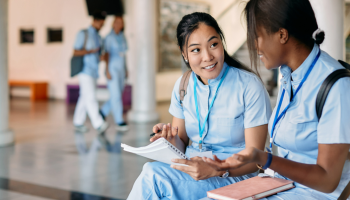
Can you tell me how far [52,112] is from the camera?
30.0ft

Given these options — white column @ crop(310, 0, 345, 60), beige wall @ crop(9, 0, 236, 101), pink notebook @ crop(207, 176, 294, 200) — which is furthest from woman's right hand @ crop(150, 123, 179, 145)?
beige wall @ crop(9, 0, 236, 101)

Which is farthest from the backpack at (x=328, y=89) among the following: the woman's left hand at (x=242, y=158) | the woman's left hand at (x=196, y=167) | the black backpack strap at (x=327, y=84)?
the woman's left hand at (x=196, y=167)

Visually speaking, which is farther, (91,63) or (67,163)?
(91,63)

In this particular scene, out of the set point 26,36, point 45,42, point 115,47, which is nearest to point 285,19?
point 115,47

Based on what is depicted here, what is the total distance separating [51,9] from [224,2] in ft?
18.6

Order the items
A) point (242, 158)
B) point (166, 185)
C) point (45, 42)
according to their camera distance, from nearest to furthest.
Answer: point (242, 158)
point (166, 185)
point (45, 42)

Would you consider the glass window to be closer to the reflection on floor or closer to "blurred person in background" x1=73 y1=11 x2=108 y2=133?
the reflection on floor

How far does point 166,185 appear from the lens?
1755 millimetres

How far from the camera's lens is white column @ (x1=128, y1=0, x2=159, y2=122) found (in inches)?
299

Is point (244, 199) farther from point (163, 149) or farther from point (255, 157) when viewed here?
point (163, 149)

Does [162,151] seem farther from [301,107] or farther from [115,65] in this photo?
[115,65]

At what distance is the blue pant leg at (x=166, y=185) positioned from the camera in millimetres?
1751

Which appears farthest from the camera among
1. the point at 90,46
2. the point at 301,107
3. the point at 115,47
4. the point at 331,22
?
the point at 115,47

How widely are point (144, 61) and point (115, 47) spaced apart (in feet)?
3.96
